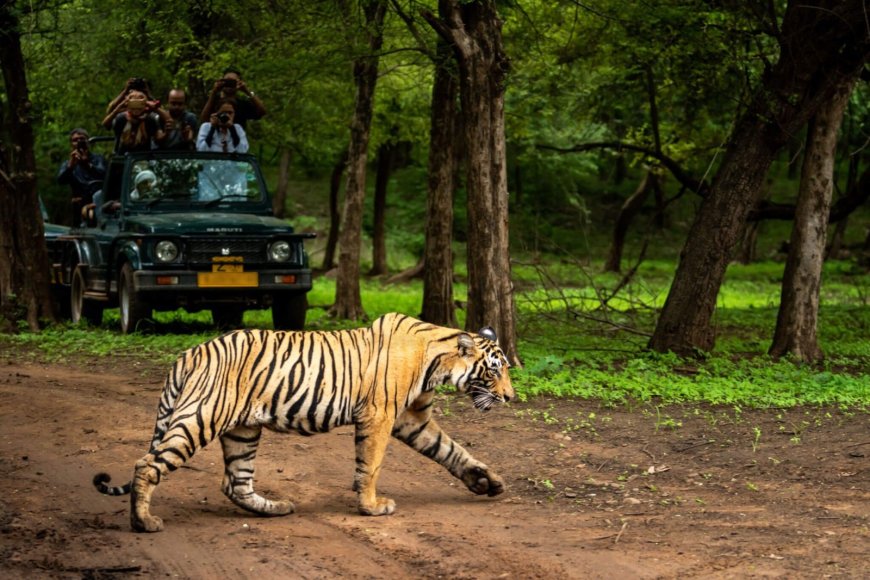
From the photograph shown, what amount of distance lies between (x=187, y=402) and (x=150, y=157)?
922 cm

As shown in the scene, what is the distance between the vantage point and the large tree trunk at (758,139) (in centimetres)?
1273

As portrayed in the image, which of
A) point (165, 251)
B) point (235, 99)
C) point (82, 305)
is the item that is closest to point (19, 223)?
point (82, 305)

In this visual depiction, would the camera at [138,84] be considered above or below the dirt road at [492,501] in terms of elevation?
above

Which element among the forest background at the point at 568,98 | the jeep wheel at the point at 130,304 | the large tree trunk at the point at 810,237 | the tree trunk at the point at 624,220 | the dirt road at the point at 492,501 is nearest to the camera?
the dirt road at the point at 492,501

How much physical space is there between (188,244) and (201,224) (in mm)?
279

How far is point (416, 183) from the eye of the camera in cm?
4019

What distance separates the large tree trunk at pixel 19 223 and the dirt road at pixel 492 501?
214 inches

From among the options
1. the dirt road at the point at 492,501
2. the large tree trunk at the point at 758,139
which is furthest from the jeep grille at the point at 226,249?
the large tree trunk at the point at 758,139

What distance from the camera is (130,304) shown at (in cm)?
1451

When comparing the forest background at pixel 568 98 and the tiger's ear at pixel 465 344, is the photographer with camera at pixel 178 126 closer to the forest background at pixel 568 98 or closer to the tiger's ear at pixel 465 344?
the forest background at pixel 568 98

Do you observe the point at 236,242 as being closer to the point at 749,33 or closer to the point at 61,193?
the point at 749,33

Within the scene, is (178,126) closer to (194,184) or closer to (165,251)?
(194,184)

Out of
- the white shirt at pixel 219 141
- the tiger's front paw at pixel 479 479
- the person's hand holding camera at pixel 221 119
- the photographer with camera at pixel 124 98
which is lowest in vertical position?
the tiger's front paw at pixel 479 479

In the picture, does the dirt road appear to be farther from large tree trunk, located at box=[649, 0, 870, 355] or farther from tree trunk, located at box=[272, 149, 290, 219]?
tree trunk, located at box=[272, 149, 290, 219]
